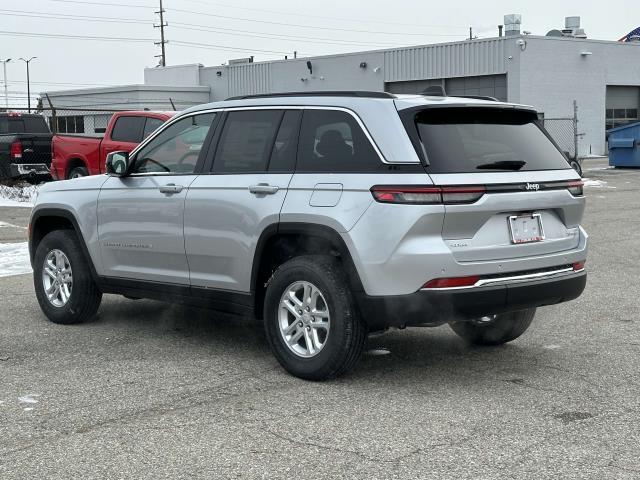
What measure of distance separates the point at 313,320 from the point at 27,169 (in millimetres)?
16579

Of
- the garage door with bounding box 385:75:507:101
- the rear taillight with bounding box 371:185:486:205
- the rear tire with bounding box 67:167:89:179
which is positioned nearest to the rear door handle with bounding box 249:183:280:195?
the rear taillight with bounding box 371:185:486:205

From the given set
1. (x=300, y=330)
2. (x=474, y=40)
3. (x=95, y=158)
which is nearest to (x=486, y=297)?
(x=300, y=330)

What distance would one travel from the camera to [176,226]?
261 inches

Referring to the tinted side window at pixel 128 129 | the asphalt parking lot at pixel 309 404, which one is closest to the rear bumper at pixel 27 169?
the tinted side window at pixel 128 129

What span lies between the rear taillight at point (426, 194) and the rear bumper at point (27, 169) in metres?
17.0

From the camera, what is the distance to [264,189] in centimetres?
605

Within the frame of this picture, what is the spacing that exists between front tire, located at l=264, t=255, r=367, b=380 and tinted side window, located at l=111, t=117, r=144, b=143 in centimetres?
1076

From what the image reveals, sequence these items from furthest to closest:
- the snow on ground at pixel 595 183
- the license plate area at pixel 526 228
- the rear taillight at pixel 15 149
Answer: the snow on ground at pixel 595 183
the rear taillight at pixel 15 149
the license plate area at pixel 526 228

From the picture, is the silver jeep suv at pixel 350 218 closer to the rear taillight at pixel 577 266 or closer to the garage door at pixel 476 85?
the rear taillight at pixel 577 266

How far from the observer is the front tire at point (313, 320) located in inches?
219

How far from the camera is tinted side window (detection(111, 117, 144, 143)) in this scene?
53.0ft

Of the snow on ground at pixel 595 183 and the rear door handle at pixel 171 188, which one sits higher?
the rear door handle at pixel 171 188

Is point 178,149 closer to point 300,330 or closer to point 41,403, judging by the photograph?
point 300,330

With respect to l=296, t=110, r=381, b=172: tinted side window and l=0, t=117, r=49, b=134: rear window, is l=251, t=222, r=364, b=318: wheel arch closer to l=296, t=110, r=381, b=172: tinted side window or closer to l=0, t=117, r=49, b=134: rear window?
l=296, t=110, r=381, b=172: tinted side window
